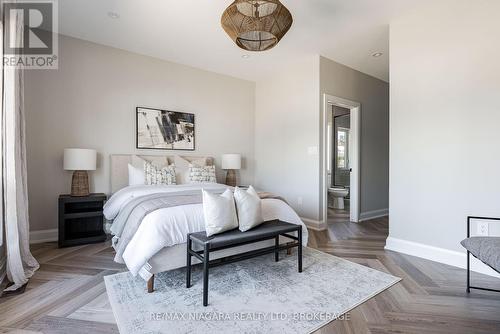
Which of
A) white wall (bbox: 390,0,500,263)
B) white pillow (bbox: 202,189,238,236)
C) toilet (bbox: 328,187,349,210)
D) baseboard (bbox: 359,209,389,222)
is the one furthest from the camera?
toilet (bbox: 328,187,349,210)

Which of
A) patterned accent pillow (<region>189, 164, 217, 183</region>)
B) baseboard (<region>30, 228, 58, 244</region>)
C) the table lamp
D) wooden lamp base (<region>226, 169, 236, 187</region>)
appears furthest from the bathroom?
baseboard (<region>30, 228, 58, 244</region>)

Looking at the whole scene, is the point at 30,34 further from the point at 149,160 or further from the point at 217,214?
the point at 217,214

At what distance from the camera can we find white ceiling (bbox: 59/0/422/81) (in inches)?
107

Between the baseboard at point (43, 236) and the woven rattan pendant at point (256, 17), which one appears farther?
the baseboard at point (43, 236)

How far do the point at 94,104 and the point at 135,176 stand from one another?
1156 mm

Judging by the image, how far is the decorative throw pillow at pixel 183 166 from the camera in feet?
12.8

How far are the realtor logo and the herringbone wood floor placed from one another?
1.86m

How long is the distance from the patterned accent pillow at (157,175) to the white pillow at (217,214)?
5.54 ft

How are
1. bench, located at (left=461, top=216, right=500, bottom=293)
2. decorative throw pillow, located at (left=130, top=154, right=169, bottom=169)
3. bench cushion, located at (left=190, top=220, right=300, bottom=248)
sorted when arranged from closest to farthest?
bench, located at (left=461, top=216, right=500, bottom=293)
bench cushion, located at (left=190, top=220, right=300, bottom=248)
decorative throw pillow, located at (left=130, top=154, right=169, bottom=169)

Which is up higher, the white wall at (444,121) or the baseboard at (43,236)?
the white wall at (444,121)

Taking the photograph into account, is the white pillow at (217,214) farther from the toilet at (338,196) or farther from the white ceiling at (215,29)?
the toilet at (338,196)

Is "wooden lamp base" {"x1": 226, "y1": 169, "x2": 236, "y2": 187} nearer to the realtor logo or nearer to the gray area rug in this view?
the gray area rug

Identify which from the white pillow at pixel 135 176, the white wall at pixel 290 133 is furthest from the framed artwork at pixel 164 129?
the white wall at pixel 290 133

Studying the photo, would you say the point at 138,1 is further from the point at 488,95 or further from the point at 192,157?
the point at 488,95
